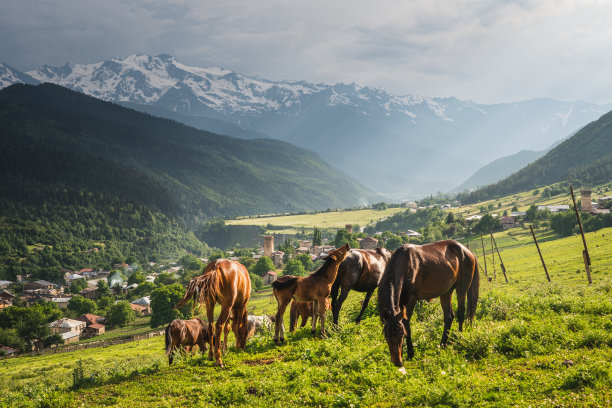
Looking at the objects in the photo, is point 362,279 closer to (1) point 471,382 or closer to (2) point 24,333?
(1) point 471,382

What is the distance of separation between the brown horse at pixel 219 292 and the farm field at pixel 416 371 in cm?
118

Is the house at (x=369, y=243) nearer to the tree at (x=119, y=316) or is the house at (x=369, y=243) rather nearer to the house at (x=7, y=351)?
the tree at (x=119, y=316)

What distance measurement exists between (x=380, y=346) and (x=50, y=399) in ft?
30.1

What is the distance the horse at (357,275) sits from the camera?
14836 millimetres

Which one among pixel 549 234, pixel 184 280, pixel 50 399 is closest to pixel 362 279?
pixel 50 399

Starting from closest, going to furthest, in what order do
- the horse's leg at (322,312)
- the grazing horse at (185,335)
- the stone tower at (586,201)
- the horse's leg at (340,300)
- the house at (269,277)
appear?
the horse's leg at (322,312) → the horse's leg at (340,300) → the grazing horse at (185,335) → the stone tower at (586,201) → the house at (269,277)

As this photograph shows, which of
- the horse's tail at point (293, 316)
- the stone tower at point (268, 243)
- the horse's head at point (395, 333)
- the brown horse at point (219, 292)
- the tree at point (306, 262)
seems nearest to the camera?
the horse's head at point (395, 333)

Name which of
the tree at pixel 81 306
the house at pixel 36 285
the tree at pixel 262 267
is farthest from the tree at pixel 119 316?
the house at pixel 36 285

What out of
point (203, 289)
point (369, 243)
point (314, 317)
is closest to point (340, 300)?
point (314, 317)

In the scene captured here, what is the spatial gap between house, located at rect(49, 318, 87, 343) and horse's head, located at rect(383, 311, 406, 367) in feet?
317

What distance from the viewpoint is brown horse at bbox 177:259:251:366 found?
39.2ft

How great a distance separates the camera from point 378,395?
846 centimetres

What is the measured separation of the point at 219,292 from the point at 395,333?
5.65 m

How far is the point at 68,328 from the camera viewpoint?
89.1m
